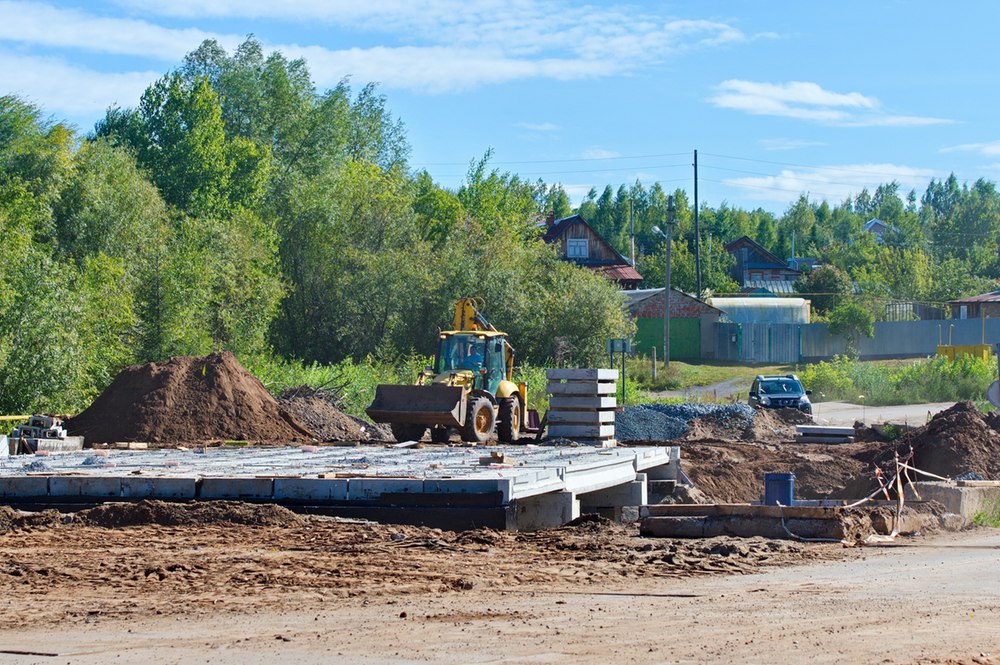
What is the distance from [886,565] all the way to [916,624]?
307cm

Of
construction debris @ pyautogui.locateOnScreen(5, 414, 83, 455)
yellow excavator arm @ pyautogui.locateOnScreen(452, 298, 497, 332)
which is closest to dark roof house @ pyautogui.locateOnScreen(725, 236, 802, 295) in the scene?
yellow excavator arm @ pyautogui.locateOnScreen(452, 298, 497, 332)

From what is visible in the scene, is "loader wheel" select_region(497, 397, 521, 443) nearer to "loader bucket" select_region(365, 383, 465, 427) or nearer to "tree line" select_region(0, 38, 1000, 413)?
"loader bucket" select_region(365, 383, 465, 427)

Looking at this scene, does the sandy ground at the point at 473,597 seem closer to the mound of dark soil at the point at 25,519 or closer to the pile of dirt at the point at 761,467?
the mound of dark soil at the point at 25,519

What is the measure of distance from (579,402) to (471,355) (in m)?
5.02

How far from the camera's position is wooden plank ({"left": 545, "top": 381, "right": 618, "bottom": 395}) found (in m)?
20.6

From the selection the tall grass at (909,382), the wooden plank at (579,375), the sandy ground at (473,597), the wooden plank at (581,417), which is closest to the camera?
the sandy ground at (473,597)

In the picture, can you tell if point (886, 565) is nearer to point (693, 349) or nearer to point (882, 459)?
point (882, 459)

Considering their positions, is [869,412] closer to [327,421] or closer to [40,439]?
[327,421]

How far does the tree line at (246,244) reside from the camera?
30.5 meters

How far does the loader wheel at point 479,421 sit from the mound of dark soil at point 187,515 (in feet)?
34.7

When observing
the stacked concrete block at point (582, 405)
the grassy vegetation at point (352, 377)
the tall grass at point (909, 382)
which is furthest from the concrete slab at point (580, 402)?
the tall grass at point (909, 382)

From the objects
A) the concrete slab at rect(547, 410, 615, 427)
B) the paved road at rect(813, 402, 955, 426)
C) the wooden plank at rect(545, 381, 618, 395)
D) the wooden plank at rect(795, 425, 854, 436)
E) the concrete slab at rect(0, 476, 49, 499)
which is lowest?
the paved road at rect(813, 402, 955, 426)

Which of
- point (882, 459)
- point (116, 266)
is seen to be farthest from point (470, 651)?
point (116, 266)

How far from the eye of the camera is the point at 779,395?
37.7 m
